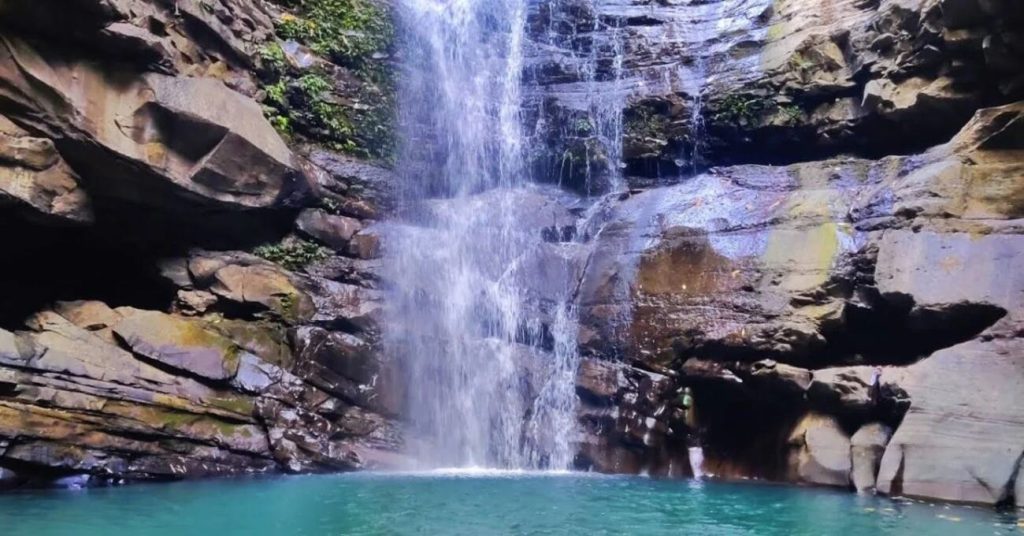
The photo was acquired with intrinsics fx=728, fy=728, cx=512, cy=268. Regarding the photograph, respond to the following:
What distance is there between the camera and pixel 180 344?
37.4 feet

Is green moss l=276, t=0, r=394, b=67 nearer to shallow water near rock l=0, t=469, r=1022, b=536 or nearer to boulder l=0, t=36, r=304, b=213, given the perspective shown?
boulder l=0, t=36, r=304, b=213

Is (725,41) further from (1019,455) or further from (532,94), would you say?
(1019,455)

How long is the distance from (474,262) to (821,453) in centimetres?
743

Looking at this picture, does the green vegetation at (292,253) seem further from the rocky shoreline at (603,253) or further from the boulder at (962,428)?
the boulder at (962,428)

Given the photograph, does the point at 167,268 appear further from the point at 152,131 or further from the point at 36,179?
the point at 36,179

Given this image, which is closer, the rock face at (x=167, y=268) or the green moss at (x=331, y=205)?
the rock face at (x=167, y=268)

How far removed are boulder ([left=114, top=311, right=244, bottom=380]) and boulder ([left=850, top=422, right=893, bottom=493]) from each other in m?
9.58

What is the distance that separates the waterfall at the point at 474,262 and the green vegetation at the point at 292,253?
1.42 m

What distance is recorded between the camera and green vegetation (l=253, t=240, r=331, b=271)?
1358cm

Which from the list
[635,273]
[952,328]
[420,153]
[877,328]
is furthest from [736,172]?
[420,153]

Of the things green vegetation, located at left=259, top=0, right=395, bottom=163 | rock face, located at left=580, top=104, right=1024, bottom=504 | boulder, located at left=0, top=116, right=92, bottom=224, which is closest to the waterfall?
green vegetation, located at left=259, top=0, right=395, bottom=163

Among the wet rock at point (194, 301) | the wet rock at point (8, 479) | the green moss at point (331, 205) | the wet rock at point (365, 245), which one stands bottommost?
the wet rock at point (8, 479)

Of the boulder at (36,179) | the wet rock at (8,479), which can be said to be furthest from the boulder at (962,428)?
the boulder at (36,179)

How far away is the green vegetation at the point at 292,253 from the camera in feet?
44.5
